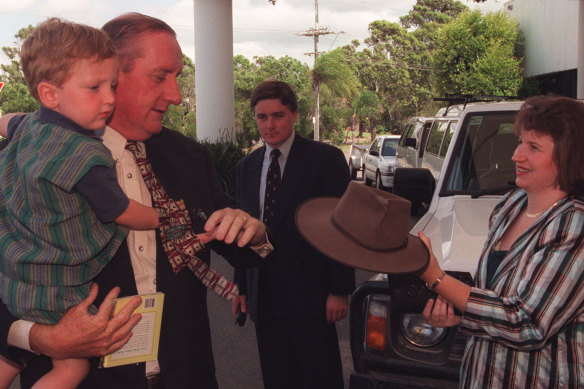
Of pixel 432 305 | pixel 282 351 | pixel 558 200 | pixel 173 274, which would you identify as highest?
pixel 558 200

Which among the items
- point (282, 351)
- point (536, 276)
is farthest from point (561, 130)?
point (282, 351)

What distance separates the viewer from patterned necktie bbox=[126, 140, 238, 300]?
189cm

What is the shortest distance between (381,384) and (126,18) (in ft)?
6.06

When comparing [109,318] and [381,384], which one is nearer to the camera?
[109,318]

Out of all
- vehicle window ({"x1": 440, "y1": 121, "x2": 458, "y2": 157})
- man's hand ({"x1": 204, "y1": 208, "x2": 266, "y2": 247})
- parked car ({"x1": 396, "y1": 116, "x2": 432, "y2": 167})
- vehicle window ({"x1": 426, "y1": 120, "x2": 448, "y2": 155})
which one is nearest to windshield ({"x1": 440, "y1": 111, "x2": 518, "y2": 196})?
man's hand ({"x1": 204, "y1": 208, "x2": 266, "y2": 247})

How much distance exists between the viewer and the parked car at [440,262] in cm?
271

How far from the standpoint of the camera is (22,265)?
64.9 inches

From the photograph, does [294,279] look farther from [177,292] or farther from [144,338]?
[144,338]

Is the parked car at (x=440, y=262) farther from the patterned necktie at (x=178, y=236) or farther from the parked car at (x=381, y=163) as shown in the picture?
the parked car at (x=381, y=163)

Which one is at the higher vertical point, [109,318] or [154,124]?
[154,124]

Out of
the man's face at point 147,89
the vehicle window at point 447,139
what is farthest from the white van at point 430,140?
the man's face at point 147,89

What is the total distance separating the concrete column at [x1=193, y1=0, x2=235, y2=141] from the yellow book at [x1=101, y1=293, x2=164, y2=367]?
13.6 metres

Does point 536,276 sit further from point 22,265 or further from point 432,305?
point 22,265

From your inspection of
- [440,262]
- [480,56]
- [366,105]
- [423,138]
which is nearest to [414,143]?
[423,138]
